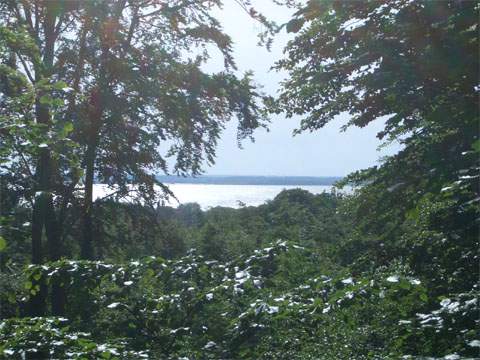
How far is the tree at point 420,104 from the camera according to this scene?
3.88 meters

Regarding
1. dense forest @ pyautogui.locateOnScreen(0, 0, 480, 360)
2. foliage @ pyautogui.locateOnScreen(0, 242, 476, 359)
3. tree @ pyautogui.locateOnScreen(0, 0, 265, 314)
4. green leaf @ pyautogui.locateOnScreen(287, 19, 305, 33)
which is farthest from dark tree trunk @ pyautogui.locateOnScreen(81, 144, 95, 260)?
green leaf @ pyautogui.locateOnScreen(287, 19, 305, 33)

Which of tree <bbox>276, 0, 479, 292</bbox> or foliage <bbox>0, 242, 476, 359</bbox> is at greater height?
tree <bbox>276, 0, 479, 292</bbox>

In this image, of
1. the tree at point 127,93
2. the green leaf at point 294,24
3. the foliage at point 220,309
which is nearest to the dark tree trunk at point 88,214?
the tree at point 127,93

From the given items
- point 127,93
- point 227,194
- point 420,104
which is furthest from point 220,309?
point 227,194

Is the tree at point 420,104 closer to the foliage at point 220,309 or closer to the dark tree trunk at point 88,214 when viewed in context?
the foliage at point 220,309

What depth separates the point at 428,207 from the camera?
5223 mm

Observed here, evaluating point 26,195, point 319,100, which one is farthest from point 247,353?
point 26,195

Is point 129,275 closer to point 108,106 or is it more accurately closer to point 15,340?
point 15,340

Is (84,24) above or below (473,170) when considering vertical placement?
above

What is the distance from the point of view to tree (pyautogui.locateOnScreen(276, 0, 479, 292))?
388cm

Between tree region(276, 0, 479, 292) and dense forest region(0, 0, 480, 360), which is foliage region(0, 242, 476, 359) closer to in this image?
dense forest region(0, 0, 480, 360)

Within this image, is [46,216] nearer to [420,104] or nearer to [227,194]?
[420,104]

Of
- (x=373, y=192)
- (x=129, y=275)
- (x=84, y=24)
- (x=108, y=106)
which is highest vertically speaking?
(x=84, y=24)

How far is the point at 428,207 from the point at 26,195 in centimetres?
623
